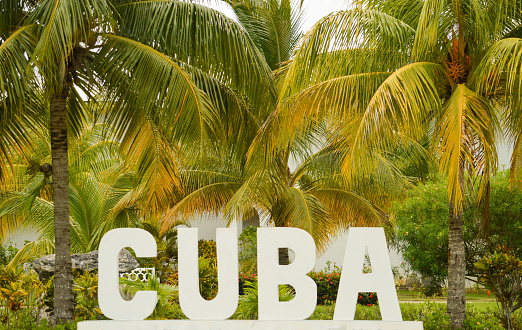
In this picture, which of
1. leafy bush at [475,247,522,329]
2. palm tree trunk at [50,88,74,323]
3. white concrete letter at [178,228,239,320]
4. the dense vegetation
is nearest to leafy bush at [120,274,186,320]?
the dense vegetation

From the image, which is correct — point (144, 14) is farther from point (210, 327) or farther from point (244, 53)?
point (210, 327)

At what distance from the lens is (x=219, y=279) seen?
730cm

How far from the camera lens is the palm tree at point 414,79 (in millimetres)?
7864

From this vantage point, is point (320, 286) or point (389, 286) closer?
point (389, 286)

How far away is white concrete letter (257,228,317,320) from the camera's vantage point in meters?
7.12

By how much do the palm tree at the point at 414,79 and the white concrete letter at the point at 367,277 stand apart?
1.00 m

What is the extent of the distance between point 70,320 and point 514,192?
956 centimetres

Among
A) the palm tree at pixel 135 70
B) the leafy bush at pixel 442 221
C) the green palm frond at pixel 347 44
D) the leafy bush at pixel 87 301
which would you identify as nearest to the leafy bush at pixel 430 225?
the leafy bush at pixel 442 221

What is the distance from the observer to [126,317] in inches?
290

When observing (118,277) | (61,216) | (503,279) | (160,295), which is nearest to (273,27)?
(160,295)

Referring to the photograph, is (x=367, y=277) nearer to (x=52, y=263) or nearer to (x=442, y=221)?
(x=442, y=221)

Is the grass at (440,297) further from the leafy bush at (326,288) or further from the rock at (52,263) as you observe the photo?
the rock at (52,263)

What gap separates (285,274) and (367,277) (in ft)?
3.34

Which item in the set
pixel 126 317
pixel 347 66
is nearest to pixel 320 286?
pixel 347 66
